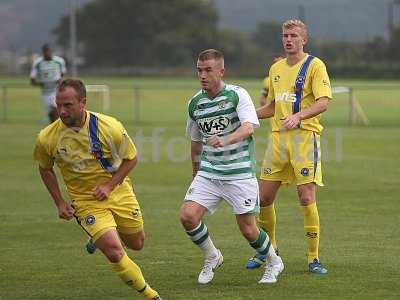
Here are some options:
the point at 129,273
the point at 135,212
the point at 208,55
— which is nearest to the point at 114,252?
the point at 129,273

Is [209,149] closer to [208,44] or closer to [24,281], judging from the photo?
[24,281]

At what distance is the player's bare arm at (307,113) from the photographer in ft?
30.6

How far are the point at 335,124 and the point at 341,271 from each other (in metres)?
24.5

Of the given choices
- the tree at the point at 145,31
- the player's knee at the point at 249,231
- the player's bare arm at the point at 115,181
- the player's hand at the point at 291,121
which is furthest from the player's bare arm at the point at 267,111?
the tree at the point at 145,31

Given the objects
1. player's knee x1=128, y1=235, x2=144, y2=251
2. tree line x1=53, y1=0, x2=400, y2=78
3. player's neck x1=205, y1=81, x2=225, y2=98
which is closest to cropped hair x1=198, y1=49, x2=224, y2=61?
player's neck x1=205, y1=81, x2=225, y2=98

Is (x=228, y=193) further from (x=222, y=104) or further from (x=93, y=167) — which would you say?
(x=93, y=167)

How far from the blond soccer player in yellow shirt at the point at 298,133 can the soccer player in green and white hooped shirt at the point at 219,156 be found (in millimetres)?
727

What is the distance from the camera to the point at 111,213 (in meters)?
8.46

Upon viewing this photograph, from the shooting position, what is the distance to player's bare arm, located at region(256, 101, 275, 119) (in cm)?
991

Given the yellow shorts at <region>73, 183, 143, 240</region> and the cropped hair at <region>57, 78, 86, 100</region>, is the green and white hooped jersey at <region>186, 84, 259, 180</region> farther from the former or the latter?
the cropped hair at <region>57, 78, 86, 100</region>

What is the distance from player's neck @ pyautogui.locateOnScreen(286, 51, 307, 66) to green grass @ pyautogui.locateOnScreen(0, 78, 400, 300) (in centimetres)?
193

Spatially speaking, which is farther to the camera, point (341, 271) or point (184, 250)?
point (184, 250)

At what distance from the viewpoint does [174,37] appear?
9088 cm

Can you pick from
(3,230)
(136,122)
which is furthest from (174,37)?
(3,230)
